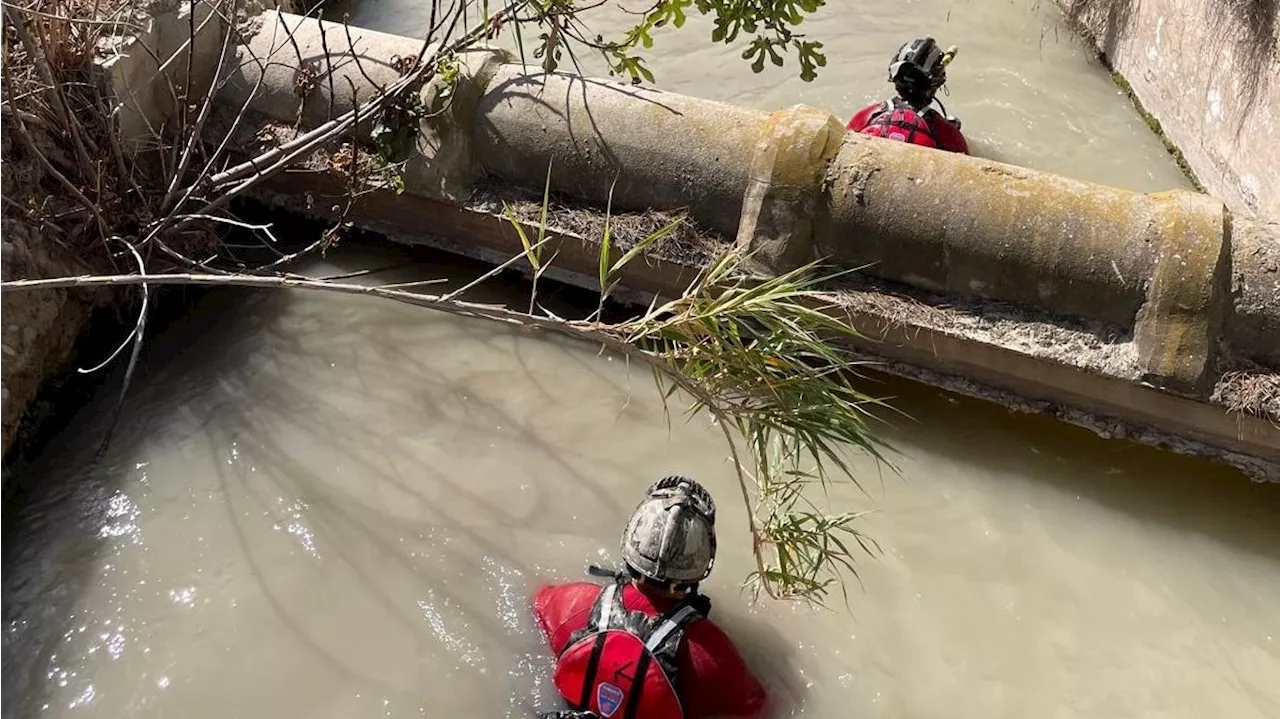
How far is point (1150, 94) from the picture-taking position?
5.85m

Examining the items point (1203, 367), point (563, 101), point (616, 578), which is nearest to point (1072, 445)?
point (1203, 367)

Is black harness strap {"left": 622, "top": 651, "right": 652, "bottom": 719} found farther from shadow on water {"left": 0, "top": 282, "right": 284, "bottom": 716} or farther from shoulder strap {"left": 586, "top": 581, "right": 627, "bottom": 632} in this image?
shadow on water {"left": 0, "top": 282, "right": 284, "bottom": 716}

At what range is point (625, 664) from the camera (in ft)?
9.58

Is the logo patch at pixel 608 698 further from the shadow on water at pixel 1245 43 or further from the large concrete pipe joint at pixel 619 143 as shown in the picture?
the shadow on water at pixel 1245 43

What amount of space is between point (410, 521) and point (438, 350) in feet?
3.12

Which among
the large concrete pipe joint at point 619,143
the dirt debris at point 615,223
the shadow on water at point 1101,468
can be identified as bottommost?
the shadow on water at point 1101,468

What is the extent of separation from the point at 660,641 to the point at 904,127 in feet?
10.4

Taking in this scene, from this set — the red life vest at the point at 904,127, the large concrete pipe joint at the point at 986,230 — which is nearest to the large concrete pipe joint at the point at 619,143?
the large concrete pipe joint at the point at 986,230

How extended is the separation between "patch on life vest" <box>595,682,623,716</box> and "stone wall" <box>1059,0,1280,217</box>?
3.88 meters

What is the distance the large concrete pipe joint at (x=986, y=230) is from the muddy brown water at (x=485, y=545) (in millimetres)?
619

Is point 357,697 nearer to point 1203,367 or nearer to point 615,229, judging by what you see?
point 615,229

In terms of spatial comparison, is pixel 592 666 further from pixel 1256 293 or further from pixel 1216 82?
pixel 1216 82

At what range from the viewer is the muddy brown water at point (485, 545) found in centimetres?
333

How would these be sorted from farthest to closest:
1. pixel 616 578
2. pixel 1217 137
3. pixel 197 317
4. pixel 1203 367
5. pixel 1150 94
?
pixel 1150 94, pixel 1217 137, pixel 197 317, pixel 1203 367, pixel 616 578
